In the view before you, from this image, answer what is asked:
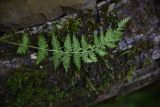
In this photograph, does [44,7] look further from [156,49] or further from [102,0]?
[156,49]

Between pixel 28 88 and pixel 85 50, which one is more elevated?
pixel 85 50

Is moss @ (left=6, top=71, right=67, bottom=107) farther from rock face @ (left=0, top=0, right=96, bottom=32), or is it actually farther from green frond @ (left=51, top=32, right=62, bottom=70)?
rock face @ (left=0, top=0, right=96, bottom=32)

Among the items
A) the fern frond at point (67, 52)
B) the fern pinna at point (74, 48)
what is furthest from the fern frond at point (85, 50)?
the fern frond at point (67, 52)

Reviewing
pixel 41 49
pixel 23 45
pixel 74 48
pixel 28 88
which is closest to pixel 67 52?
pixel 74 48

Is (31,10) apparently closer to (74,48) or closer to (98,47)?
(74,48)

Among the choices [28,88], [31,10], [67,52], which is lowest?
[28,88]

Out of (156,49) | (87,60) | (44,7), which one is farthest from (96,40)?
(156,49)
